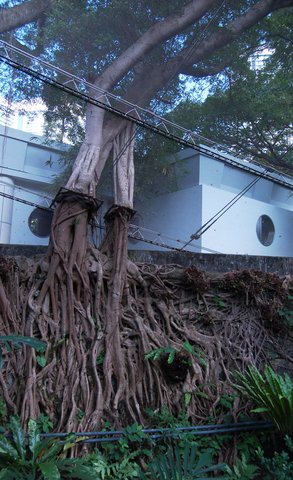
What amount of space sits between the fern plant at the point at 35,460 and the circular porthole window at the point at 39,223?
6.61 metres

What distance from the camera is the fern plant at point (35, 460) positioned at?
3.09 m

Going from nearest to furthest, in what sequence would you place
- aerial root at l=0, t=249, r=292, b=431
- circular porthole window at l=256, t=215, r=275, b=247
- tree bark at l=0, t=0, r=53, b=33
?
aerial root at l=0, t=249, r=292, b=431 → tree bark at l=0, t=0, r=53, b=33 → circular porthole window at l=256, t=215, r=275, b=247

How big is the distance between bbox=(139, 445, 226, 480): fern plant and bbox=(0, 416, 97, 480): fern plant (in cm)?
47

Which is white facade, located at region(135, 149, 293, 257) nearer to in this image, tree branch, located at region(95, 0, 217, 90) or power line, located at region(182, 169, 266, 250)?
power line, located at region(182, 169, 266, 250)

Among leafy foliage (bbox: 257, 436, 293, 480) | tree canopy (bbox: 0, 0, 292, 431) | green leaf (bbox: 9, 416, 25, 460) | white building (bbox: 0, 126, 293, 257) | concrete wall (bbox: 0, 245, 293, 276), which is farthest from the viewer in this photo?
white building (bbox: 0, 126, 293, 257)

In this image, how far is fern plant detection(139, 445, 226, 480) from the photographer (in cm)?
339

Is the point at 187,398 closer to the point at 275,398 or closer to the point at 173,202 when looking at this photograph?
the point at 275,398

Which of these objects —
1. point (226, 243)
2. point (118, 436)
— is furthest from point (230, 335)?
point (226, 243)

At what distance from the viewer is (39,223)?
10000 millimetres

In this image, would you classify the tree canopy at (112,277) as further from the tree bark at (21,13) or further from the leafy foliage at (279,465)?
the leafy foliage at (279,465)

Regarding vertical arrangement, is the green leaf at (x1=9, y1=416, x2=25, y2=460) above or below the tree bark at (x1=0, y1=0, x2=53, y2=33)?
below

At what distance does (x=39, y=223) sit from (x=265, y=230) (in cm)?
510

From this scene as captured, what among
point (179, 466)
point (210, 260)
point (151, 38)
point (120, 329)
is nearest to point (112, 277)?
point (120, 329)

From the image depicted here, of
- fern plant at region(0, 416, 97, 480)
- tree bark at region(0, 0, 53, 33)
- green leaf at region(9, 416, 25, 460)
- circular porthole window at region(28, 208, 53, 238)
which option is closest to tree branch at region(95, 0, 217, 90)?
tree bark at region(0, 0, 53, 33)
